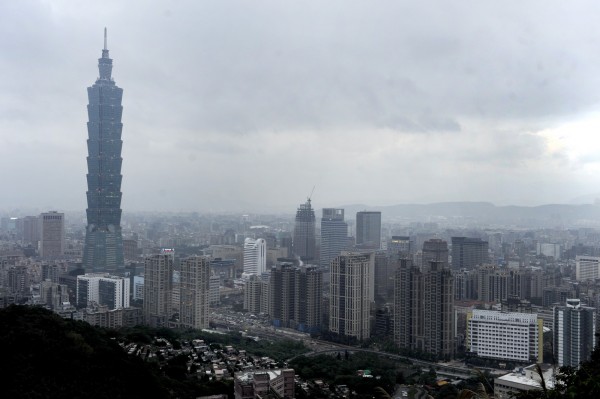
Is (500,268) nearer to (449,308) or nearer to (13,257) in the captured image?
(449,308)

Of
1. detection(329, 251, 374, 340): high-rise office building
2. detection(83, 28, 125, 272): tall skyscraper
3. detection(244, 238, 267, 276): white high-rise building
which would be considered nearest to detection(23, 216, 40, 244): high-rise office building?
detection(83, 28, 125, 272): tall skyscraper

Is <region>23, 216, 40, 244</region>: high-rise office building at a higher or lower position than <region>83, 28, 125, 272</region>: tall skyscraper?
lower

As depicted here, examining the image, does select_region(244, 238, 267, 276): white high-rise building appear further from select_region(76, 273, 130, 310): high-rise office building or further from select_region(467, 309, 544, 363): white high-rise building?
select_region(467, 309, 544, 363): white high-rise building

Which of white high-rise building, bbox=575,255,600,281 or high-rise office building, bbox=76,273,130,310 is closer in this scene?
high-rise office building, bbox=76,273,130,310

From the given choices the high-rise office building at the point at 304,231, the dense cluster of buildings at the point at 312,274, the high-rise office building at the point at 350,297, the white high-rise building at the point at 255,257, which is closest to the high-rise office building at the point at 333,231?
the dense cluster of buildings at the point at 312,274

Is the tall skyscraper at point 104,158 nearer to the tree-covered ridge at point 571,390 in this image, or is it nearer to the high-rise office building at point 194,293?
the high-rise office building at point 194,293

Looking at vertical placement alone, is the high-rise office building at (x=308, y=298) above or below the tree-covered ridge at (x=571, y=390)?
below
